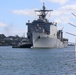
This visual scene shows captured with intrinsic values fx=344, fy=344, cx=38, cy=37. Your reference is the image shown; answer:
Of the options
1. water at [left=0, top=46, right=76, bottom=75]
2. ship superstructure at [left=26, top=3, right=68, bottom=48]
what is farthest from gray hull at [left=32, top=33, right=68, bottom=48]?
water at [left=0, top=46, right=76, bottom=75]

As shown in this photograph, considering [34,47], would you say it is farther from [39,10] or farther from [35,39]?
[39,10]

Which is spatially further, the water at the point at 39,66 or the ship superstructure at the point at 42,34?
the ship superstructure at the point at 42,34

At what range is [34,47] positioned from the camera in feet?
443

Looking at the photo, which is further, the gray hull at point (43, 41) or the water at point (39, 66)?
the gray hull at point (43, 41)

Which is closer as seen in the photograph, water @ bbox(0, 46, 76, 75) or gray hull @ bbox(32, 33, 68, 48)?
water @ bbox(0, 46, 76, 75)

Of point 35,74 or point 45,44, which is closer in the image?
point 35,74

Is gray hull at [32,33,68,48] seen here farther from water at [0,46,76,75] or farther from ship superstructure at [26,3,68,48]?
water at [0,46,76,75]

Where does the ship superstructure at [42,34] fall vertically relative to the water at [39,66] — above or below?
above

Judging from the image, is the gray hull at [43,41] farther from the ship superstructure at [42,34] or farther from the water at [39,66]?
the water at [39,66]

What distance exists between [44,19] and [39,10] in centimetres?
841

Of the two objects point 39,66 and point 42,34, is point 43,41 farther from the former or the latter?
point 39,66

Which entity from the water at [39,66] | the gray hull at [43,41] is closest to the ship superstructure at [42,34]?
the gray hull at [43,41]

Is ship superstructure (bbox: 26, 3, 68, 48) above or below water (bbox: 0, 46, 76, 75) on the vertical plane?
above

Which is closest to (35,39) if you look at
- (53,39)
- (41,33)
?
(41,33)
